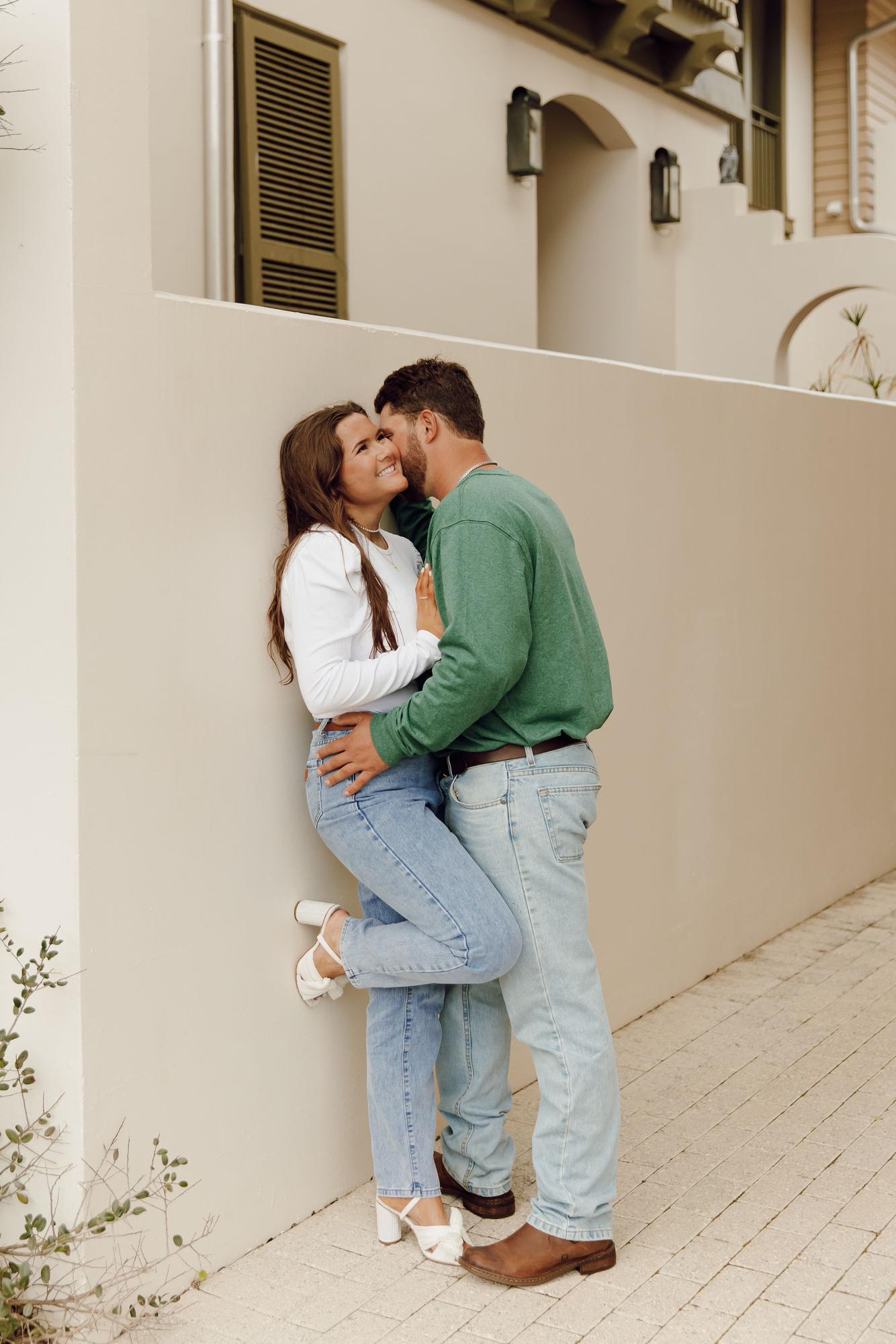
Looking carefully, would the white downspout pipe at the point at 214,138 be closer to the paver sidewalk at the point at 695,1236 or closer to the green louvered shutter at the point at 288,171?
the green louvered shutter at the point at 288,171

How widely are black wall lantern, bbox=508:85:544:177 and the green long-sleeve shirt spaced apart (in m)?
5.60

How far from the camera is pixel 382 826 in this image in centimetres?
322

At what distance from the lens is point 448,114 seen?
26.0ft

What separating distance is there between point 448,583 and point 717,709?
8.54 feet

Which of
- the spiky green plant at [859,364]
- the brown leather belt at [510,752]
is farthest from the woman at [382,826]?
the spiky green plant at [859,364]

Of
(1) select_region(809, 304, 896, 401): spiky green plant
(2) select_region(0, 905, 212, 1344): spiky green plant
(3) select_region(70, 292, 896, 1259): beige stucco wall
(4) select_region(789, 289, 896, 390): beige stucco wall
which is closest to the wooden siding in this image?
(4) select_region(789, 289, 896, 390): beige stucco wall

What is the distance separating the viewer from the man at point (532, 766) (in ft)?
10.2

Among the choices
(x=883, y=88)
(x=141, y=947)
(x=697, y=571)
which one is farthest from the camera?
(x=883, y=88)

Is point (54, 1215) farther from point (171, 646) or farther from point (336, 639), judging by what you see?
point (336, 639)

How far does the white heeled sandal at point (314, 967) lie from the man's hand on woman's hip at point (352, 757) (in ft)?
1.14

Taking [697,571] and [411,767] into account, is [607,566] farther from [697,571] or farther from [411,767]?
[411,767]

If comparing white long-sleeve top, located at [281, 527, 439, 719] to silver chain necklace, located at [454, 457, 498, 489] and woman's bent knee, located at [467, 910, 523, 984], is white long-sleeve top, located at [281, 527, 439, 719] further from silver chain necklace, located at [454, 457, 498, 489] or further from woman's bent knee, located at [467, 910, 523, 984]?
woman's bent knee, located at [467, 910, 523, 984]

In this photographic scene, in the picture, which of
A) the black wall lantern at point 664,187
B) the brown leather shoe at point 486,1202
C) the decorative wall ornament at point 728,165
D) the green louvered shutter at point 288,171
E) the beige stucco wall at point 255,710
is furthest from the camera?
the decorative wall ornament at point 728,165

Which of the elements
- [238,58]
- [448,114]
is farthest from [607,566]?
[448,114]
